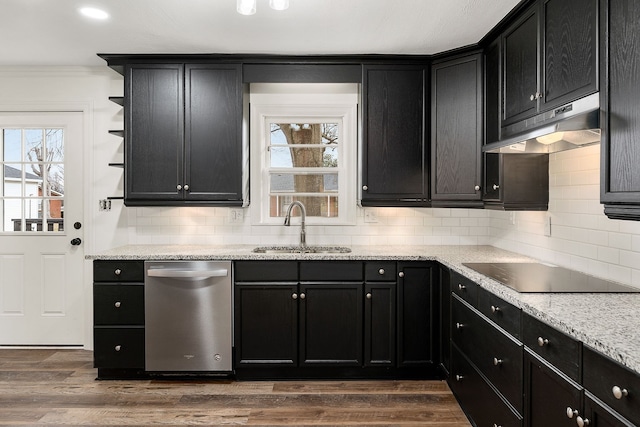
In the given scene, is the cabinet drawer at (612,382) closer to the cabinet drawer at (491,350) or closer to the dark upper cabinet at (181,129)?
the cabinet drawer at (491,350)

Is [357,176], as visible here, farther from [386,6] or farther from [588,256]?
[588,256]

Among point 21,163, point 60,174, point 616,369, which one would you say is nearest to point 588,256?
point 616,369

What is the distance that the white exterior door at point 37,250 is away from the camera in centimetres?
366

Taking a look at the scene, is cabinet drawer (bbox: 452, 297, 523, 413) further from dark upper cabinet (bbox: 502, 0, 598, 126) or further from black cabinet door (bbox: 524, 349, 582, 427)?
dark upper cabinet (bbox: 502, 0, 598, 126)

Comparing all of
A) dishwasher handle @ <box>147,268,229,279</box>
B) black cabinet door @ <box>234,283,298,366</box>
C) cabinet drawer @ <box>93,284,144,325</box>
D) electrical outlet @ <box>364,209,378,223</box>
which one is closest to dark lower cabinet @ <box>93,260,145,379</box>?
cabinet drawer @ <box>93,284,144,325</box>

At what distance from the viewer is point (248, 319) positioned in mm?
3025

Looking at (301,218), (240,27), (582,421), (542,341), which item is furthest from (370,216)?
(582,421)

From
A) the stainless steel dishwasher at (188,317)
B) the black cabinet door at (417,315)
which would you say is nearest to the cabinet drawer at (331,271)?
the black cabinet door at (417,315)

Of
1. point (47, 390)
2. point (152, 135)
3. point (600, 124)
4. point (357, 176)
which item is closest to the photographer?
point (600, 124)

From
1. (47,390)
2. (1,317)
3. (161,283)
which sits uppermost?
(161,283)

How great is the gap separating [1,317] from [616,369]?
4.35 metres

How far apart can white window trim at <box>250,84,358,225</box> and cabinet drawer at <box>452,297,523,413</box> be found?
1416 mm

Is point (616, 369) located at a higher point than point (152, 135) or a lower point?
lower

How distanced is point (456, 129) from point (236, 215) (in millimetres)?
1865
